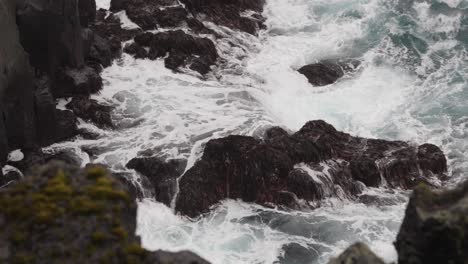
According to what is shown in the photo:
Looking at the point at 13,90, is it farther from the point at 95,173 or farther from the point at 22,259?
the point at 22,259

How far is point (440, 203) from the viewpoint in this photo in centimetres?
920

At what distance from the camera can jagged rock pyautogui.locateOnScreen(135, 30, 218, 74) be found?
95.5 feet

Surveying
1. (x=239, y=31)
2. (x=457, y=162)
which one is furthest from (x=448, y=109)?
(x=239, y=31)

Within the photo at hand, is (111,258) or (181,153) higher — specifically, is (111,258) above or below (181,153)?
above

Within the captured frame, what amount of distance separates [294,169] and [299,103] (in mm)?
7771

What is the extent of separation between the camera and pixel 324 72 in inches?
1215

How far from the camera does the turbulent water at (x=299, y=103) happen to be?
742 inches

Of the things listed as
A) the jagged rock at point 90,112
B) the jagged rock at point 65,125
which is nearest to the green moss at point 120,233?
the jagged rock at point 65,125

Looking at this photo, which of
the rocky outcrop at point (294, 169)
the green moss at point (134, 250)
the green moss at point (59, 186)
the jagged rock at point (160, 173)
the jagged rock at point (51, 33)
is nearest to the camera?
the green moss at point (134, 250)

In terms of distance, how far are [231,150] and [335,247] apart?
211 inches

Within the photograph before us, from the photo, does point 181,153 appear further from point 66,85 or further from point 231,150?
point 66,85

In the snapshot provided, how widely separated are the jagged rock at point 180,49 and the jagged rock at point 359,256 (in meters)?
20.6

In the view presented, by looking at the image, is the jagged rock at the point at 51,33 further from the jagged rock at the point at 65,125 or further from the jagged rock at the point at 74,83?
the jagged rock at the point at 65,125

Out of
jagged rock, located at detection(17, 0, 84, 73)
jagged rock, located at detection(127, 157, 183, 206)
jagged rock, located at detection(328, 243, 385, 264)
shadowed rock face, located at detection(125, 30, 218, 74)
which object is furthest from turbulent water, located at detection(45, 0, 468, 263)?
jagged rock, located at detection(328, 243, 385, 264)
